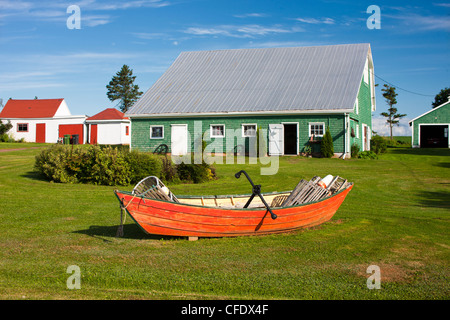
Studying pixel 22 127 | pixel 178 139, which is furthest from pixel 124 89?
pixel 178 139

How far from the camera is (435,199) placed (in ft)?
51.9

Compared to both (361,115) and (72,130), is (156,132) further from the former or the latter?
(72,130)

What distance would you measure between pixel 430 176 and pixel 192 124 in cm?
1567

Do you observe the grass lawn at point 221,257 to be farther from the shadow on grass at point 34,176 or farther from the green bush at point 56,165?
the shadow on grass at point 34,176

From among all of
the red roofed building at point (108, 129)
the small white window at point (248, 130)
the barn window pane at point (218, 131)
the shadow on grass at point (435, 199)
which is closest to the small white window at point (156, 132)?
the barn window pane at point (218, 131)

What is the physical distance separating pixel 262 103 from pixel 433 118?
2267 cm

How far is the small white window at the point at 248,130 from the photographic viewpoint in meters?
29.8

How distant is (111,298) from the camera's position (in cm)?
574

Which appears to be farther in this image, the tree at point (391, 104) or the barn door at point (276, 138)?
the tree at point (391, 104)

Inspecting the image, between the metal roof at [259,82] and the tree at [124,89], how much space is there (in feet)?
153

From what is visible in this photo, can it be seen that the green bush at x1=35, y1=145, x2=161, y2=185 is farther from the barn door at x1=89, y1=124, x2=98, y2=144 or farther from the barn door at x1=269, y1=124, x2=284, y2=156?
the barn door at x1=89, y1=124, x2=98, y2=144

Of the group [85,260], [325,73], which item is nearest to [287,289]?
[85,260]
